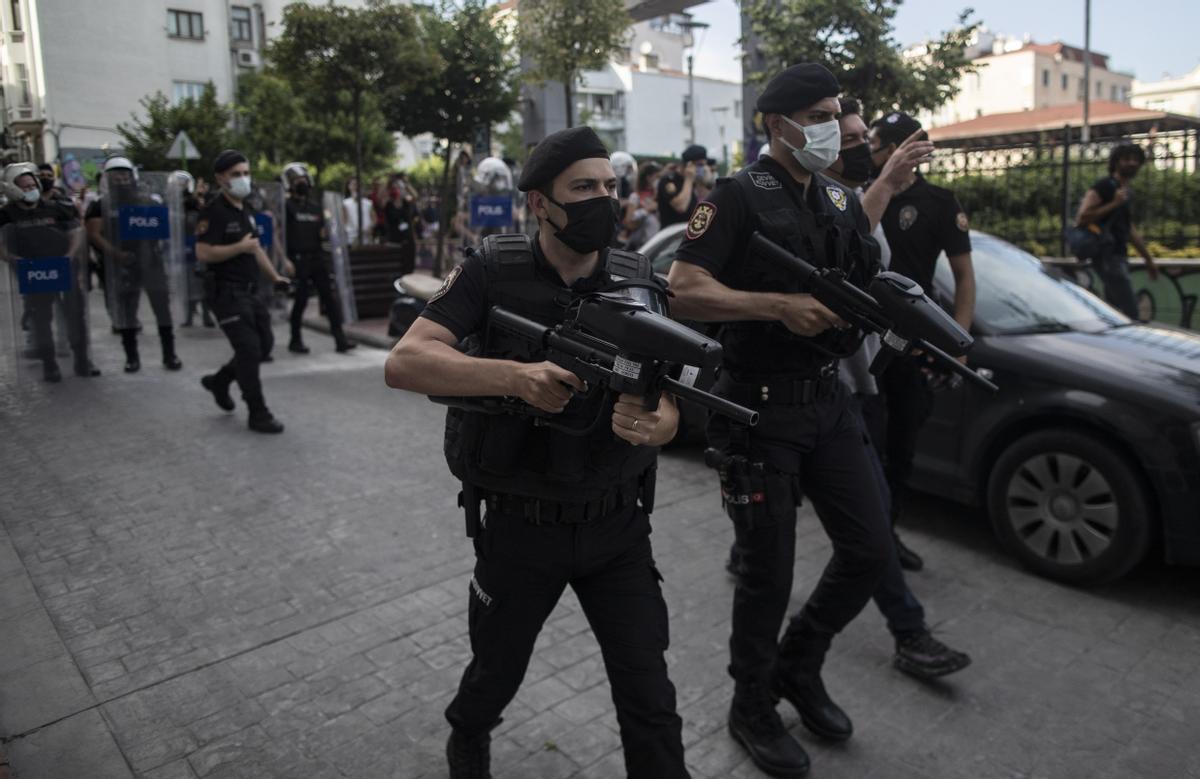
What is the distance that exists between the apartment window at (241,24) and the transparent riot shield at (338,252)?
4.42 m

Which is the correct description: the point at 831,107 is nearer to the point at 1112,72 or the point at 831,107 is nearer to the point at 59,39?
the point at 59,39

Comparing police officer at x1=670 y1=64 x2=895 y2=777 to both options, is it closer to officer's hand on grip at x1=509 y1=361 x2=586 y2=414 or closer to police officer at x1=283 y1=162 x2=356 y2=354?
officer's hand on grip at x1=509 y1=361 x2=586 y2=414

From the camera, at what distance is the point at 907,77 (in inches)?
305

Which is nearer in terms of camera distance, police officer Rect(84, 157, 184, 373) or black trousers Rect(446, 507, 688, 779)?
black trousers Rect(446, 507, 688, 779)

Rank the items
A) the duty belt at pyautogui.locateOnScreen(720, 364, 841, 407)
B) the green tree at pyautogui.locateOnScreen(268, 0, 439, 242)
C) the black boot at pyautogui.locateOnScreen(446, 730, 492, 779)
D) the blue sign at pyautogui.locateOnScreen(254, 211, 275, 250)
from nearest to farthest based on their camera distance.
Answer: the black boot at pyautogui.locateOnScreen(446, 730, 492, 779), the duty belt at pyautogui.locateOnScreen(720, 364, 841, 407), the blue sign at pyautogui.locateOnScreen(254, 211, 275, 250), the green tree at pyautogui.locateOnScreen(268, 0, 439, 242)

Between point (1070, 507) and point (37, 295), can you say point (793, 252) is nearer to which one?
point (1070, 507)

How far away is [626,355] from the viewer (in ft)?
6.51

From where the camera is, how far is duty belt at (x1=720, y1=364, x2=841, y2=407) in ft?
9.21

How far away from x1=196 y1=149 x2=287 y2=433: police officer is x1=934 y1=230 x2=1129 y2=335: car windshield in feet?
15.3

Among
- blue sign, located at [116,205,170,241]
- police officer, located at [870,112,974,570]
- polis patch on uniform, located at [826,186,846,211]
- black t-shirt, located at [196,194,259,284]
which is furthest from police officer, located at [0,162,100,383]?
blue sign, located at [116,205,170,241]

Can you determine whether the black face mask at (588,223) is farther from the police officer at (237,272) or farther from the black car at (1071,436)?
the police officer at (237,272)

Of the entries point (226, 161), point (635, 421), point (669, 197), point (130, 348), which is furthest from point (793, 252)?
point (130, 348)

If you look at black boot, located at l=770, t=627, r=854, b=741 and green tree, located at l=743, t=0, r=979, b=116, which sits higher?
green tree, located at l=743, t=0, r=979, b=116

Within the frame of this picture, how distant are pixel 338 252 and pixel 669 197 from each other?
4347 millimetres
